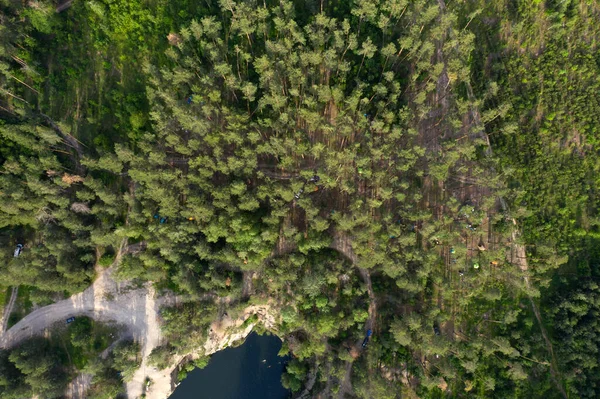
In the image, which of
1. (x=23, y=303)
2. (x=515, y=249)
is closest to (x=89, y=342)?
(x=23, y=303)

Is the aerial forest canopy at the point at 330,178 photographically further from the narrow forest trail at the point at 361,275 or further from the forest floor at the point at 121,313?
the forest floor at the point at 121,313

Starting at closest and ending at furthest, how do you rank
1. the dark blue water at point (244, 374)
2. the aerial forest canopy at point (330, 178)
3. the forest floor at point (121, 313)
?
the aerial forest canopy at point (330, 178) → the forest floor at point (121, 313) → the dark blue water at point (244, 374)

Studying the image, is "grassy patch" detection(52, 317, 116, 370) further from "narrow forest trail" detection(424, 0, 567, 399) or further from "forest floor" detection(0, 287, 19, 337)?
"narrow forest trail" detection(424, 0, 567, 399)

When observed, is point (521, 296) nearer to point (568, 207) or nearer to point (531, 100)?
point (568, 207)

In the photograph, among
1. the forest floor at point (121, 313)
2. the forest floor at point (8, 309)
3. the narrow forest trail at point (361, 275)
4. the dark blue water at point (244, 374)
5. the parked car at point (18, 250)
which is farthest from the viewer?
the dark blue water at point (244, 374)

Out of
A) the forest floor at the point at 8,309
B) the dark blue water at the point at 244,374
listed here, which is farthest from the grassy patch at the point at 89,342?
the dark blue water at the point at 244,374

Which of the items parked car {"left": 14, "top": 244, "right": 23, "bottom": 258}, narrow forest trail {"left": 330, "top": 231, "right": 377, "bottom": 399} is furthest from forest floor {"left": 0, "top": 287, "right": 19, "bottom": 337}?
narrow forest trail {"left": 330, "top": 231, "right": 377, "bottom": 399}

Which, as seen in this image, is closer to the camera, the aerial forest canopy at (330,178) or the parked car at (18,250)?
the aerial forest canopy at (330,178)
